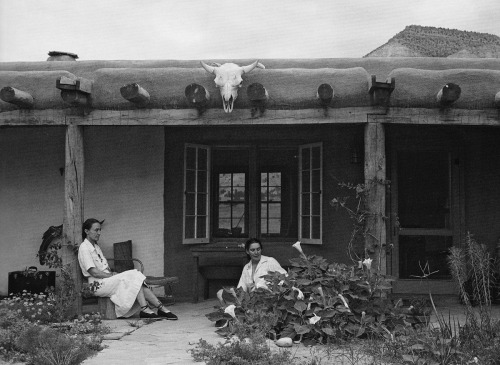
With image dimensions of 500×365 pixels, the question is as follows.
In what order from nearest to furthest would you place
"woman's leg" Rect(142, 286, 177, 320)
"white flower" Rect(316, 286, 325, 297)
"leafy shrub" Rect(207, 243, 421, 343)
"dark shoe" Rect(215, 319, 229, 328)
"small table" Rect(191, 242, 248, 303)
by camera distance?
"leafy shrub" Rect(207, 243, 421, 343) → "white flower" Rect(316, 286, 325, 297) → "dark shoe" Rect(215, 319, 229, 328) → "woman's leg" Rect(142, 286, 177, 320) → "small table" Rect(191, 242, 248, 303)

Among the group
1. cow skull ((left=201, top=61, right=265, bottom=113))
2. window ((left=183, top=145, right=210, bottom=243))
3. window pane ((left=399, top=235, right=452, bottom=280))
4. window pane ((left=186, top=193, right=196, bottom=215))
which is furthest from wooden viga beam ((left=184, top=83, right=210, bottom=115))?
window pane ((left=399, top=235, right=452, bottom=280))

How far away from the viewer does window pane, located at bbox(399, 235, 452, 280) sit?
30.8 feet

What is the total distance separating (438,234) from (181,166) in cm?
389

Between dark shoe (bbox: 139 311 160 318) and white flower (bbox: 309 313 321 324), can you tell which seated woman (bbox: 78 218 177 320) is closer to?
dark shoe (bbox: 139 311 160 318)

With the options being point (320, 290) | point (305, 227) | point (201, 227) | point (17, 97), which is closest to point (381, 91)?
point (320, 290)

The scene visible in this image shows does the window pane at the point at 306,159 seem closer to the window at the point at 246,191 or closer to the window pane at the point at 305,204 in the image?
the window at the point at 246,191

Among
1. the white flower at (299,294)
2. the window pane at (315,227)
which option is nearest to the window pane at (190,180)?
the window pane at (315,227)

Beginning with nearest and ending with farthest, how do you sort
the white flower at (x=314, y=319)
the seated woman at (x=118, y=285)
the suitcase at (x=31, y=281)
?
the white flower at (x=314, y=319), the seated woman at (x=118, y=285), the suitcase at (x=31, y=281)

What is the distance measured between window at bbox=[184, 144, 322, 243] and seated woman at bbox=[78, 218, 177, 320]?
2.00 meters

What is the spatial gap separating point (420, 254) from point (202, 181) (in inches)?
133

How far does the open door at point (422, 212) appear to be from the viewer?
932cm

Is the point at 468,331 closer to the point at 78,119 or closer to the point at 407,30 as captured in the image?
the point at 78,119

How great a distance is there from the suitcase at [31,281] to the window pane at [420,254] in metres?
5.11

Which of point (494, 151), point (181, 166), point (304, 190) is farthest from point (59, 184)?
point (494, 151)
